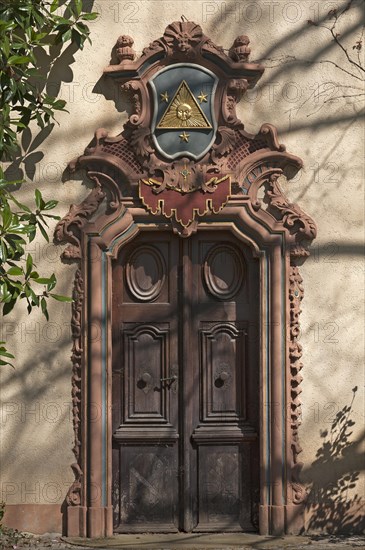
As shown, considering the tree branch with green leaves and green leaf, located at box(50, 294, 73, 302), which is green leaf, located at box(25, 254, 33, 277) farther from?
green leaf, located at box(50, 294, 73, 302)

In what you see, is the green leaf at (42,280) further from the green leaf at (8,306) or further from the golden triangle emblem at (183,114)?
the golden triangle emblem at (183,114)

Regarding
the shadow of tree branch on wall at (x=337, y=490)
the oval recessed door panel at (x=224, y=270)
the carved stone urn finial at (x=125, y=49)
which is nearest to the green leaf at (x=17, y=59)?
the carved stone urn finial at (x=125, y=49)

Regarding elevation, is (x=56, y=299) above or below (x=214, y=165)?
below

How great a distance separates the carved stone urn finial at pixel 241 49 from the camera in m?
8.40

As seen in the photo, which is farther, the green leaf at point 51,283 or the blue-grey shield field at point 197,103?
the blue-grey shield field at point 197,103

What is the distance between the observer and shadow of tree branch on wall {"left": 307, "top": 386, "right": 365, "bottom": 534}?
27.6 feet

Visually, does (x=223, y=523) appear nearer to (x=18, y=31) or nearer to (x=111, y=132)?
(x=111, y=132)

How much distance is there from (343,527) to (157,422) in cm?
155

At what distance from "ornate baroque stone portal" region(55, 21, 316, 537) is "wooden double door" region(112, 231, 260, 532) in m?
0.14

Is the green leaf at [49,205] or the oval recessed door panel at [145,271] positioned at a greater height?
the green leaf at [49,205]

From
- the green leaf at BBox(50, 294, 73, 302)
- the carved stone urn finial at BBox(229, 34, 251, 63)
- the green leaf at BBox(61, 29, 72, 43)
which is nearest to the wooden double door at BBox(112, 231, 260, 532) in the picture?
the green leaf at BBox(50, 294, 73, 302)

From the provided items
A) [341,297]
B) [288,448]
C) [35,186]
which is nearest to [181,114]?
[35,186]

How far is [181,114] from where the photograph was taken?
843cm

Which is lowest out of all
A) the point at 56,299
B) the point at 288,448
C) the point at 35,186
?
the point at 288,448
